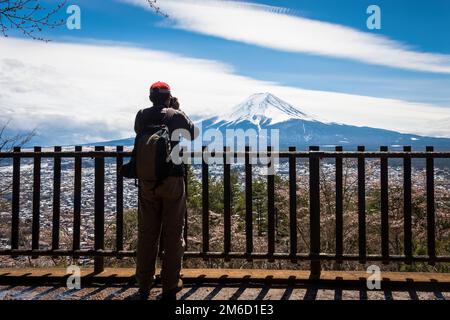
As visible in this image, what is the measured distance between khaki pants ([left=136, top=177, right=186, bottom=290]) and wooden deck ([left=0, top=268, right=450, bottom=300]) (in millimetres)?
343

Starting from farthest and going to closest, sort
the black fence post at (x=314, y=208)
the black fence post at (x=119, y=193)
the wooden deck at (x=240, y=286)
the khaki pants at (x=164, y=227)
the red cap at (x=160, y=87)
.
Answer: the black fence post at (x=119, y=193) → the black fence post at (x=314, y=208) → the wooden deck at (x=240, y=286) → the red cap at (x=160, y=87) → the khaki pants at (x=164, y=227)

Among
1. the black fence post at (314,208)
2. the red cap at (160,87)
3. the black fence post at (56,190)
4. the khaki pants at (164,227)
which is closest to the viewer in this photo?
the khaki pants at (164,227)

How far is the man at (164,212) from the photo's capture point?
15.8 feet

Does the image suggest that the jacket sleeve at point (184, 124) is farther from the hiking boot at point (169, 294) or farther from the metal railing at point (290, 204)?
the hiking boot at point (169, 294)

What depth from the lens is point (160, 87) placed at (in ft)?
16.1

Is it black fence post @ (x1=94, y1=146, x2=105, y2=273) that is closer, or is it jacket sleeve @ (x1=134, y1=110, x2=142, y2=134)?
jacket sleeve @ (x1=134, y1=110, x2=142, y2=134)

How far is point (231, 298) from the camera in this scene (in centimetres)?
513

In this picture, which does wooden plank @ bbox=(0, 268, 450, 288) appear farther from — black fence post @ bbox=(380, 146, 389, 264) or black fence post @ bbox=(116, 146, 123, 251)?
black fence post @ bbox=(116, 146, 123, 251)

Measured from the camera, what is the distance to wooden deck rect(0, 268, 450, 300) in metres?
5.18

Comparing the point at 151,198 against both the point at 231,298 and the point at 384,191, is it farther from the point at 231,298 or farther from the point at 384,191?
the point at 384,191

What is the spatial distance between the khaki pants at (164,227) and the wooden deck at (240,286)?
343mm

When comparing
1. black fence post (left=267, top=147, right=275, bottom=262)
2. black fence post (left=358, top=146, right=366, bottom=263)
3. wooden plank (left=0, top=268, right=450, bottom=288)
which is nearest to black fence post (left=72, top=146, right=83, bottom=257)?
wooden plank (left=0, top=268, right=450, bottom=288)

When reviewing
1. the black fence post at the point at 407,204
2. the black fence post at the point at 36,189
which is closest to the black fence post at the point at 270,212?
the black fence post at the point at 407,204

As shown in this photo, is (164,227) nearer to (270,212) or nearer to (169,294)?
(169,294)
